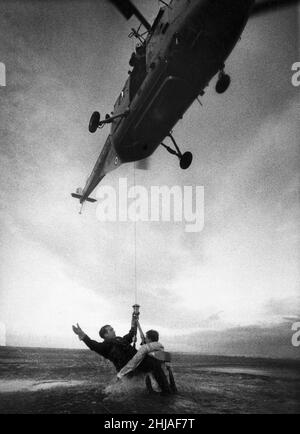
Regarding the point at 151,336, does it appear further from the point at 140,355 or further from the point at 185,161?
the point at 185,161

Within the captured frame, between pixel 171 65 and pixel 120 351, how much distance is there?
566cm

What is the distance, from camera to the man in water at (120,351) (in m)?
5.82

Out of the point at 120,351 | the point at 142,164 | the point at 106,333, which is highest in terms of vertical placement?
the point at 142,164

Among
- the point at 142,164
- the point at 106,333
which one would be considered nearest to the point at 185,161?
the point at 142,164

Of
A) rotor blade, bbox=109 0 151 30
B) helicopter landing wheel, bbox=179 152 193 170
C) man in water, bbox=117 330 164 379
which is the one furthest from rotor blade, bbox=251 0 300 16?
man in water, bbox=117 330 164 379

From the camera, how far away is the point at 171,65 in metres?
7.12

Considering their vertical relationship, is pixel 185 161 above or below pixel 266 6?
below

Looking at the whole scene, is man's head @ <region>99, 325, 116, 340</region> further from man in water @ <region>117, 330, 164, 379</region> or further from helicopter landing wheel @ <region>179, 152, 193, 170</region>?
helicopter landing wheel @ <region>179, 152, 193, 170</region>

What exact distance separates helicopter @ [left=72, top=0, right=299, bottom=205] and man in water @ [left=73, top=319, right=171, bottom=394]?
4621mm
